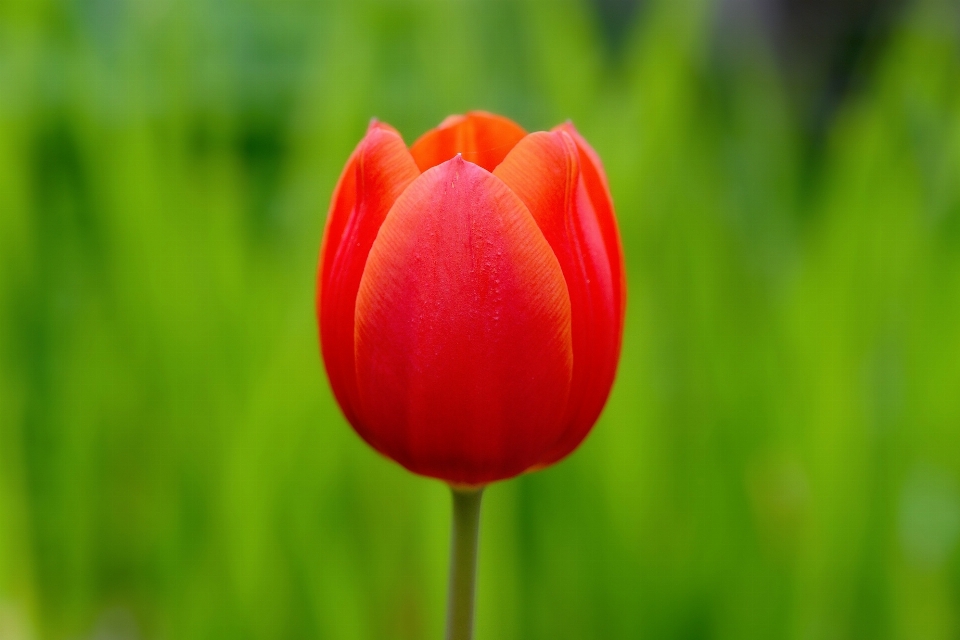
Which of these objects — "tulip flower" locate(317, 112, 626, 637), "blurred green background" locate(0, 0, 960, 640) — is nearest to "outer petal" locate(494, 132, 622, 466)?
"tulip flower" locate(317, 112, 626, 637)

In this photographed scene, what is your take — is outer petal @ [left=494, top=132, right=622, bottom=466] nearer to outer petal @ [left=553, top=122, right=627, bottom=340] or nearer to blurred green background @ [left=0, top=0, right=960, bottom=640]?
outer petal @ [left=553, top=122, right=627, bottom=340]

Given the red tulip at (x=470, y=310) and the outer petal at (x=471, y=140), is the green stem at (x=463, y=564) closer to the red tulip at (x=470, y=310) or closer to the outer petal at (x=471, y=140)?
A: the red tulip at (x=470, y=310)

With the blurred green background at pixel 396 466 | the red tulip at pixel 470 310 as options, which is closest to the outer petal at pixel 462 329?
the red tulip at pixel 470 310

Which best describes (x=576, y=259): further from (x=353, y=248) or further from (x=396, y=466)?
(x=396, y=466)

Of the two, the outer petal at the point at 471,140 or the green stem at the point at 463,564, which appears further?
the outer petal at the point at 471,140

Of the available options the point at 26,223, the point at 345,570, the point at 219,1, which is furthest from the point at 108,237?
the point at 219,1

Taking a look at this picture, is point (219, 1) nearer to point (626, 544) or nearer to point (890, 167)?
point (890, 167)

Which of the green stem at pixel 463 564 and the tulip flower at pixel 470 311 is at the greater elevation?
the tulip flower at pixel 470 311
